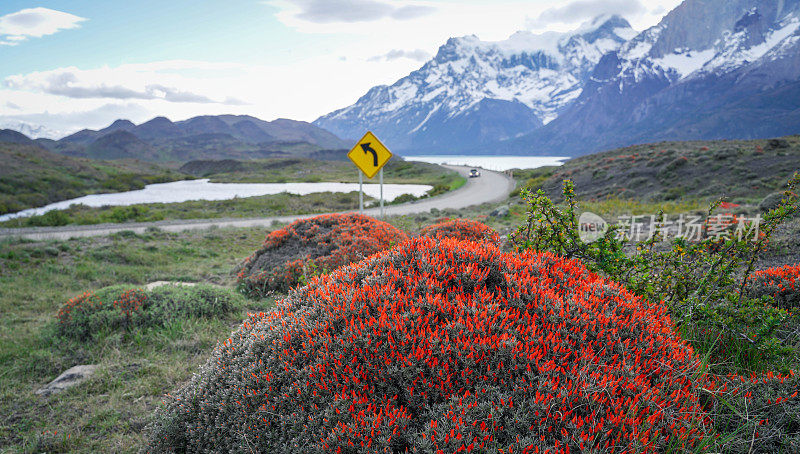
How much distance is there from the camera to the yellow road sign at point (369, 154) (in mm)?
16281

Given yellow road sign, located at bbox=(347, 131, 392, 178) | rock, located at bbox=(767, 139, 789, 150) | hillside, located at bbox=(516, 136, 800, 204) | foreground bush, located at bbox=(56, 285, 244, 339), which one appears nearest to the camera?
foreground bush, located at bbox=(56, 285, 244, 339)

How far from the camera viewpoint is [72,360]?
19.6 feet

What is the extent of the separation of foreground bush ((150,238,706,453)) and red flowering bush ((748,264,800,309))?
2.68m

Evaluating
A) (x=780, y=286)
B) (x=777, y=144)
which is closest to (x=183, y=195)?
(x=780, y=286)

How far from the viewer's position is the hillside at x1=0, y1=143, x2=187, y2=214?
45281 mm

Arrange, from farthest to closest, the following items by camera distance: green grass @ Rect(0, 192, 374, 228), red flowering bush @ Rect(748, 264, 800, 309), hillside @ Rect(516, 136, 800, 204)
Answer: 1. green grass @ Rect(0, 192, 374, 228)
2. hillside @ Rect(516, 136, 800, 204)
3. red flowering bush @ Rect(748, 264, 800, 309)

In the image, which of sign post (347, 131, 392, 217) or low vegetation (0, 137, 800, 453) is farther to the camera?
sign post (347, 131, 392, 217)

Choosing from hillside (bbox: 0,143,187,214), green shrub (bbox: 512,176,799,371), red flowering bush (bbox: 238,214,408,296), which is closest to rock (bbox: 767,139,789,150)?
red flowering bush (bbox: 238,214,408,296)

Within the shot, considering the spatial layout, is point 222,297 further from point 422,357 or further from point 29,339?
point 422,357

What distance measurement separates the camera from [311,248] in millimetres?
9578

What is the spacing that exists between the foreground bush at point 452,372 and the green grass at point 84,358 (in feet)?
5.00

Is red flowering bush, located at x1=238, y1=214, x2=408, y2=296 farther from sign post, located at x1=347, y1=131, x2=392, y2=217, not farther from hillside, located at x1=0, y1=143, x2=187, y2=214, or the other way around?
hillside, located at x1=0, y1=143, x2=187, y2=214

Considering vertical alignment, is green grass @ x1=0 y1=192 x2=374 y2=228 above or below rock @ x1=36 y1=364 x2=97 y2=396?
above

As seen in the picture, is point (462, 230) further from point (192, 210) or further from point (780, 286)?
point (192, 210)
